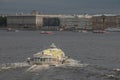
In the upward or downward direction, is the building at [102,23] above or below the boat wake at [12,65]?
below

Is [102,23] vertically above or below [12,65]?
below

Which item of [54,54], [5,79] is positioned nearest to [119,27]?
[54,54]

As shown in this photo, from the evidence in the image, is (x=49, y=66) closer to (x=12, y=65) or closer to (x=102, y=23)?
(x=12, y=65)

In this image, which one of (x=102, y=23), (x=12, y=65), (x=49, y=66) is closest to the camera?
(x=49, y=66)

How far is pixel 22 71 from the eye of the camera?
38.3 meters

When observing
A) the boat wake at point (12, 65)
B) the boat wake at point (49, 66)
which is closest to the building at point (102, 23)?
the boat wake at point (49, 66)

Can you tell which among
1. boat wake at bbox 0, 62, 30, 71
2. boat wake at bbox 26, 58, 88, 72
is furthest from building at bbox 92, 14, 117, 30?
boat wake at bbox 0, 62, 30, 71

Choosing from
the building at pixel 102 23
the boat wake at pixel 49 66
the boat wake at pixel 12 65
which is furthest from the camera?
the building at pixel 102 23

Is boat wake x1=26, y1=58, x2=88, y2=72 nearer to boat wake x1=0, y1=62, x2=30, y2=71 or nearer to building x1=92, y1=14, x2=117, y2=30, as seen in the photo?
boat wake x1=0, y1=62, x2=30, y2=71

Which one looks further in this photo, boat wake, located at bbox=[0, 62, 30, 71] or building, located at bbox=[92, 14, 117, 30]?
building, located at bbox=[92, 14, 117, 30]

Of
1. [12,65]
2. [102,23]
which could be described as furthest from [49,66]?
[102,23]

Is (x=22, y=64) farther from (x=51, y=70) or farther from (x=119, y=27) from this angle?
(x=119, y=27)

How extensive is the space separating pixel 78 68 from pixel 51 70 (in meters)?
2.62

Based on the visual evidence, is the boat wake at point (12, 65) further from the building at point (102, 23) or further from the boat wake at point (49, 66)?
the building at point (102, 23)
